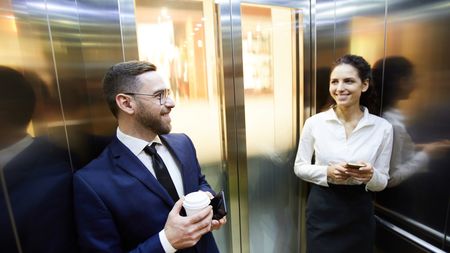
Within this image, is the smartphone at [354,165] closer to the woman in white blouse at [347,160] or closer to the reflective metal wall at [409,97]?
the woman in white blouse at [347,160]

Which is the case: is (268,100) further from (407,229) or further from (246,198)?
(407,229)

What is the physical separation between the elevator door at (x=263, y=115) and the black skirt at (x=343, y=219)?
45cm

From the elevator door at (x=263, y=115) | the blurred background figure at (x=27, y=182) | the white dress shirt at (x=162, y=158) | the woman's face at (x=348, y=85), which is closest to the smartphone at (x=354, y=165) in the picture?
the woman's face at (x=348, y=85)

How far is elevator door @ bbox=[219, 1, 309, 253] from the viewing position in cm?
195

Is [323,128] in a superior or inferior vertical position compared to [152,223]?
superior

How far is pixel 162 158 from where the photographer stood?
1358 millimetres

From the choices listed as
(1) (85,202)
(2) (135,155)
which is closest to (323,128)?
(2) (135,155)

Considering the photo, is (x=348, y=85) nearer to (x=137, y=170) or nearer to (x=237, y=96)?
(x=237, y=96)

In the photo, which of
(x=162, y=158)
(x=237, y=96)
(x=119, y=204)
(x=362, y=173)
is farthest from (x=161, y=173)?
(x=362, y=173)

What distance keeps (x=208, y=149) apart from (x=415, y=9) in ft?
5.44

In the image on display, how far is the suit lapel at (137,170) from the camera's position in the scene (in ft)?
3.85

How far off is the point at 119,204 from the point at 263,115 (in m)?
1.35

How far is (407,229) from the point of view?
6.14 feet

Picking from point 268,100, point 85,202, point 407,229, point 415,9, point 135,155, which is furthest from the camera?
point 268,100
